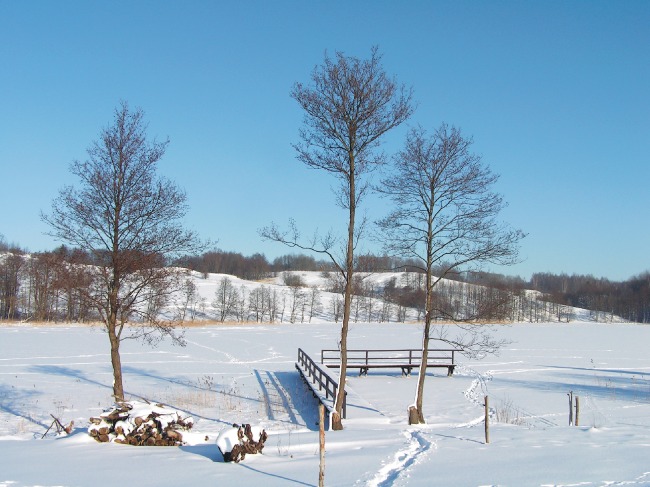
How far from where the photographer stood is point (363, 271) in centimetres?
1245

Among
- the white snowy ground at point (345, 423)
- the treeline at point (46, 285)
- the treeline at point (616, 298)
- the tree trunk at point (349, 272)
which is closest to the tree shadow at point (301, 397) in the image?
the white snowy ground at point (345, 423)

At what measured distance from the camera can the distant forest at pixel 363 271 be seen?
13.1 meters

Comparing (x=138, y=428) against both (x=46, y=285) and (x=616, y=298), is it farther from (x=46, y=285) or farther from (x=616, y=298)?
(x=616, y=298)

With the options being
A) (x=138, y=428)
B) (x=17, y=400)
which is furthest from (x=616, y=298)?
(x=138, y=428)

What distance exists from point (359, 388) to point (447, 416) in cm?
602

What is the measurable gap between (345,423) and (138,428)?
5.28m

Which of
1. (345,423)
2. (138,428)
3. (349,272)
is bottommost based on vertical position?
(345,423)

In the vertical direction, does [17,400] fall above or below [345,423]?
below

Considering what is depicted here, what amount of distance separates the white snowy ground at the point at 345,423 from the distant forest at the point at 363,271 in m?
3.55

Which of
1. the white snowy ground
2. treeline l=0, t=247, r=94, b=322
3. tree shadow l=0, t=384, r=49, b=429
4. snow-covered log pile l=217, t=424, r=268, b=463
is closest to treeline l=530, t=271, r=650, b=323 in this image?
treeline l=0, t=247, r=94, b=322

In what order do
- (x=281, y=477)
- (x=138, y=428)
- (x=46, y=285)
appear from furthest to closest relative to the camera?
(x=46, y=285)
(x=138, y=428)
(x=281, y=477)

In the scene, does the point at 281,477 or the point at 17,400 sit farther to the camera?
Answer: the point at 17,400

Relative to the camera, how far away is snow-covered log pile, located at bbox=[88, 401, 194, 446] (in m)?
8.78

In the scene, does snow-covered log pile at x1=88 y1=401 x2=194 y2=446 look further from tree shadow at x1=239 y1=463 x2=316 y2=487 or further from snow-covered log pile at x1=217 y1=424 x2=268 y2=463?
tree shadow at x1=239 y1=463 x2=316 y2=487
